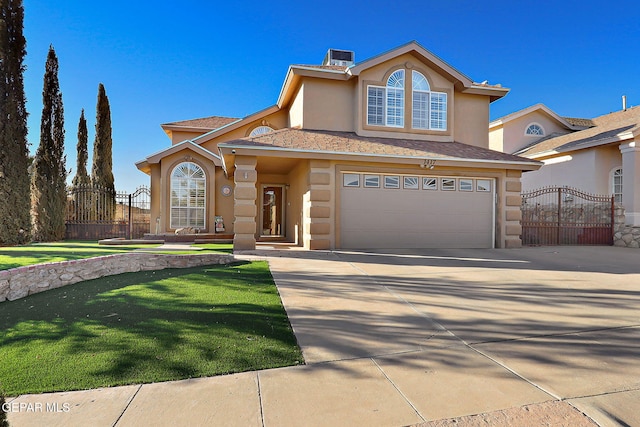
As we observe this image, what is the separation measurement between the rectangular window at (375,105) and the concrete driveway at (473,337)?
23.3 ft

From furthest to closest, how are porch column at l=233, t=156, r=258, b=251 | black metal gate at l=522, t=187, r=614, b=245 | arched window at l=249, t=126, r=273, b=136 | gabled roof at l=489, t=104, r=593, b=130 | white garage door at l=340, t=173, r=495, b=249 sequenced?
gabled roof at l=489, t=104, r=593, b=130 → arched window at l=249, t=126, r=273, b=136 → black metal gate at l=522, t=187, r=614, b=245 → white garage door at l=340, t=173, r=495, b=249 → porch column at l=233, t=156, r=258, b=251

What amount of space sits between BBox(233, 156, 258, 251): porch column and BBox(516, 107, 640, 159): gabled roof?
15.1 m

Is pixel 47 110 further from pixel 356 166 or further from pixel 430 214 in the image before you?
pixel 430 214

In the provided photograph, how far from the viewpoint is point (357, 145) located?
37.1 ft

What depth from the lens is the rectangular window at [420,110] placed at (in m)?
13.0

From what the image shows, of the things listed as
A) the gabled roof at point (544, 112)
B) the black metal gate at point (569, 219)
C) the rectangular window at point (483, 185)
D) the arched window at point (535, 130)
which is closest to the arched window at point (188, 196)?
the rectangular window at point (483, 185)

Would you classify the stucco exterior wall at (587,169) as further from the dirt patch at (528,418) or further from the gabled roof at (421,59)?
the dirt patch at (528,418)

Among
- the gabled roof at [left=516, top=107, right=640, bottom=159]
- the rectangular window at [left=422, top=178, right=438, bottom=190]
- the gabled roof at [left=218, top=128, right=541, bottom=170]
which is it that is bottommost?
the rectangular window at [left=422, top=178, right=438, bottom=190]

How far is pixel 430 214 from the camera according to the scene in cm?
1184

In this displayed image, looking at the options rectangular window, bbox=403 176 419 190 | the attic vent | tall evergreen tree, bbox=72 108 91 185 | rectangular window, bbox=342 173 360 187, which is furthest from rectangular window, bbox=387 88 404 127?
tall evergreen tree, bbox=72 108 91 185

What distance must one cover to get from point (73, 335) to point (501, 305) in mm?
5584

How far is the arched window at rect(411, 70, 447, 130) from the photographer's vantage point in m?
13.0

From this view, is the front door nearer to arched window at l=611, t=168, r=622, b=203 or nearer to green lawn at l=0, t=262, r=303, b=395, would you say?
green lawn at l=0, t=262, r=303, b=395

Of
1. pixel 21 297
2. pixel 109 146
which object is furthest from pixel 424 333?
pixel 109 146
